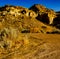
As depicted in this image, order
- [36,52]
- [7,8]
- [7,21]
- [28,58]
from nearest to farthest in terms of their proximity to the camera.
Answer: [28,58], [36,52], [7,21], [7,8]

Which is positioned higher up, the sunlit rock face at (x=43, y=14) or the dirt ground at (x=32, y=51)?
the sunlit rock face at (x=43, y=14)

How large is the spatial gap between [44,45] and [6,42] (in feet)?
8.91

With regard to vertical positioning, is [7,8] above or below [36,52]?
above

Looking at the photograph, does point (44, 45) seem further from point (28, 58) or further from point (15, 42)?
point (28, 58)

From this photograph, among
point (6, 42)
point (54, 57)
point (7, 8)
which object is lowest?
point (54, 57)

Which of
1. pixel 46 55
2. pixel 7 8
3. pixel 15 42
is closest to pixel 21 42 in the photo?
pixel 15 42

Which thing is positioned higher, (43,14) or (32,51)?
(43,14)

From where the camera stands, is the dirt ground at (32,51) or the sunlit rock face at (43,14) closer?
the dirt ground at (32,51)

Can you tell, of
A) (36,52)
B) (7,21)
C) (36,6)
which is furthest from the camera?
(36,6)

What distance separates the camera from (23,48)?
11.7 meters

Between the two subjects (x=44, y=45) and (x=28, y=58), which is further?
(x=44, y=45)

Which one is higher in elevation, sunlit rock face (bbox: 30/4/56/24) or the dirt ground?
sunlit rock face (bbox: 30/4/56/24)

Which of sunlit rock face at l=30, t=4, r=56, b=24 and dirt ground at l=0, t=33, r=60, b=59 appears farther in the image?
sunlit rock face at l=30, t=4, r=56, b=24

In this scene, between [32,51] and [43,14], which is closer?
[32,51]
